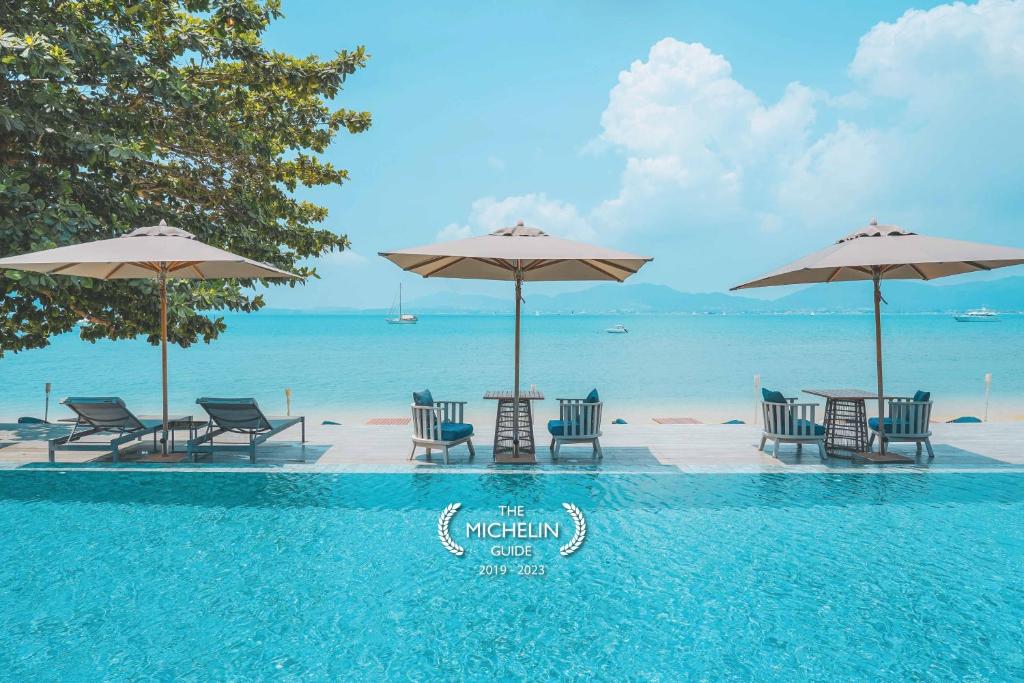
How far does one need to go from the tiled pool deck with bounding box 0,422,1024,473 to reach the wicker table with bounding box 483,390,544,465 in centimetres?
21

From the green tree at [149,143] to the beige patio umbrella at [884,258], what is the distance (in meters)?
8.05

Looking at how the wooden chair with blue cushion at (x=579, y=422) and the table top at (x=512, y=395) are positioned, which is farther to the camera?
the table top at (x=512, y=395)

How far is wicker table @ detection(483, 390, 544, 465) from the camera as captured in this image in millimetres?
8305

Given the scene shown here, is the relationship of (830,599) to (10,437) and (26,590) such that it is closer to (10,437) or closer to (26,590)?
(26,590)

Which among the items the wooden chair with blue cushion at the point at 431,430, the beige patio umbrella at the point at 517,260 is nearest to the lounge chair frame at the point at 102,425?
the wooden chair with blue cushion at the point at 431,430

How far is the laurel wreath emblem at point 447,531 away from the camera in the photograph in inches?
219

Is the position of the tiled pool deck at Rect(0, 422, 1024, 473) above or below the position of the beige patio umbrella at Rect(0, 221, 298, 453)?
below

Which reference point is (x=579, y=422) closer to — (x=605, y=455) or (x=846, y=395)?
(x=605, y=455)

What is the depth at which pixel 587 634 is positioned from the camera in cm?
417

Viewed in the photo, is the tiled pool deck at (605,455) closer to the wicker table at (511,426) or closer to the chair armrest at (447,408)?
the wicker table at (511,426)

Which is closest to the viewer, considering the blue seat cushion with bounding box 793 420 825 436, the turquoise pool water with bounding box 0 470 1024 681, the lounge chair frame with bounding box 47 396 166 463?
the turquoise pool water with bounding box 0 470 1024 681

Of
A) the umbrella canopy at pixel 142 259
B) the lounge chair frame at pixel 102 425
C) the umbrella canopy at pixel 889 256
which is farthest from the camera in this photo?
the lounge chair frame at pixel 102 425

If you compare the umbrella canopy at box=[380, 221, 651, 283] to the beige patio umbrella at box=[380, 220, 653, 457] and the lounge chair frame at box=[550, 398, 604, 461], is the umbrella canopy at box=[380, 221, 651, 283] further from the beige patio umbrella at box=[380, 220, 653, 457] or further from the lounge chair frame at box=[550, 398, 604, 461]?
the lounge chair frame at box=[550, 398, 604, 461]

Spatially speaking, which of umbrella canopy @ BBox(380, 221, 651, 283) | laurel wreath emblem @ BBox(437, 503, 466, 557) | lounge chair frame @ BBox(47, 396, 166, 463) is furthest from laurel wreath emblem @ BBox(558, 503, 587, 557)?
lounge chair frame @ BBox(47, 396, 166, 463)
